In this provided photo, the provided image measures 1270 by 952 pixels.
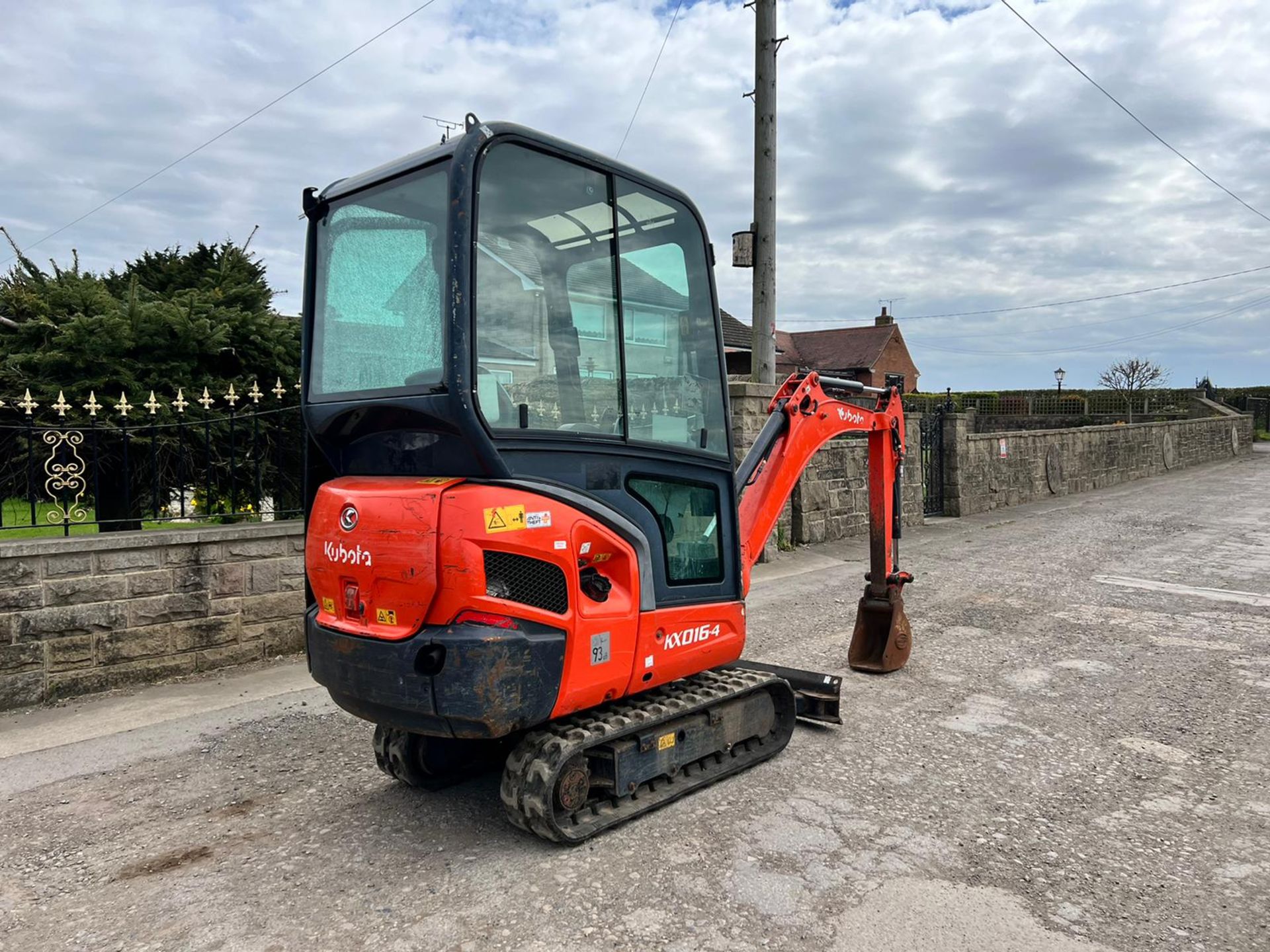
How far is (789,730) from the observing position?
443 centimetres

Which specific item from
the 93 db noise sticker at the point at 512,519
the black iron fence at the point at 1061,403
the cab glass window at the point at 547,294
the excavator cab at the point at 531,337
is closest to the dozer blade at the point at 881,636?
the excavator cab at the point at 531,337

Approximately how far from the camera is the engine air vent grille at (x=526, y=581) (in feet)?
10.2

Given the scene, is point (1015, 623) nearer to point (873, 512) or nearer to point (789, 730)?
point (873, 512)

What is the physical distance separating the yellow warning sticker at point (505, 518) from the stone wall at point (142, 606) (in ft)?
11.1

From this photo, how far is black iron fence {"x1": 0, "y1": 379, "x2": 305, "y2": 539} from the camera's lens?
5.46 metres

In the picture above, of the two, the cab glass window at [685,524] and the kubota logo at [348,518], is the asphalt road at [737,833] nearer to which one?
the cab glass window at [685,524]

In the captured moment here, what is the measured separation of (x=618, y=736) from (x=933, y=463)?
12455mm

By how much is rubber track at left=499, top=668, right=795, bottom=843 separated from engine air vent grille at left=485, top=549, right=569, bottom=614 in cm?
54

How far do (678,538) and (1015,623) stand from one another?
4527 millimetres

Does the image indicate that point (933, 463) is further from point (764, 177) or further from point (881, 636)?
point (881, 636)

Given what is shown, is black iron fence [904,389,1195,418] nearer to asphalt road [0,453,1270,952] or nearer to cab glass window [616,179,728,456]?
asphalt road [0,453,1270,952]

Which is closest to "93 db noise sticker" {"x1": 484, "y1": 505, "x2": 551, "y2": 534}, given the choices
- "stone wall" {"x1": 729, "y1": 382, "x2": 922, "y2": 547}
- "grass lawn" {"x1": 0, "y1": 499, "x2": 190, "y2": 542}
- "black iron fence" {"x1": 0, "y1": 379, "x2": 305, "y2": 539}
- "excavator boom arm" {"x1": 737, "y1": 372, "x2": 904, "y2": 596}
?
"excavator boom arm" {"x1": 737, "y1": 372, "x2": 904, "y2": 596}

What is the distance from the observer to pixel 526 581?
318 cm

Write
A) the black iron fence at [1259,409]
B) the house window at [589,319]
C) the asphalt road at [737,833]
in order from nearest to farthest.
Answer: the asphalt road at [737,833]
the house window at [589,319]
the black iron fence at [1259,409]
